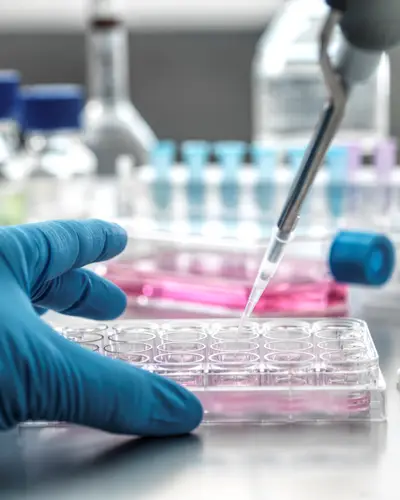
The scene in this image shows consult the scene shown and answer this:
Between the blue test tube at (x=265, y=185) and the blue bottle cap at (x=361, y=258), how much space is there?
0.44 meters

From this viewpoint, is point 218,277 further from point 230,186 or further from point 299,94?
point 299,94

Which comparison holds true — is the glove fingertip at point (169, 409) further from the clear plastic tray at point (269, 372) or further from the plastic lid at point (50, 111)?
the plastic lid at point (50, 111)

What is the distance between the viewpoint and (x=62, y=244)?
926mm

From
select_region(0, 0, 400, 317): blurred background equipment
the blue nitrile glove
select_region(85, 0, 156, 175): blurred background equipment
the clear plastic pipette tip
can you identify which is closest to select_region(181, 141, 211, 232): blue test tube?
select_region(0, 0, 400, 317): blurred background equipment

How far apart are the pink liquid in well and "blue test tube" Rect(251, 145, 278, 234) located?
246 millimetres

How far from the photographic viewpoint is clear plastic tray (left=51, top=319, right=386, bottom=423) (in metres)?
0.89

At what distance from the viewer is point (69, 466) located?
2.67 feet

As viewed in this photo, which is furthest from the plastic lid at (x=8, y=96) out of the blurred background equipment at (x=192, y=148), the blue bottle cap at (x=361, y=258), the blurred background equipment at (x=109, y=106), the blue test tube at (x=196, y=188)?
the blue bottle cap at (x=361, y=258)

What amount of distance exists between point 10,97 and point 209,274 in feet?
2.23

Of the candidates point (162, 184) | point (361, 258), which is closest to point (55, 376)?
point (361, 258)

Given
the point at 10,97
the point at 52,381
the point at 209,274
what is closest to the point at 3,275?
the point at 52,381

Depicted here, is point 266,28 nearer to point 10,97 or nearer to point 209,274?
point 10,97

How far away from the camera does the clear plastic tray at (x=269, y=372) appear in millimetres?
891

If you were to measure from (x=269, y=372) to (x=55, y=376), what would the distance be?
21 cm
